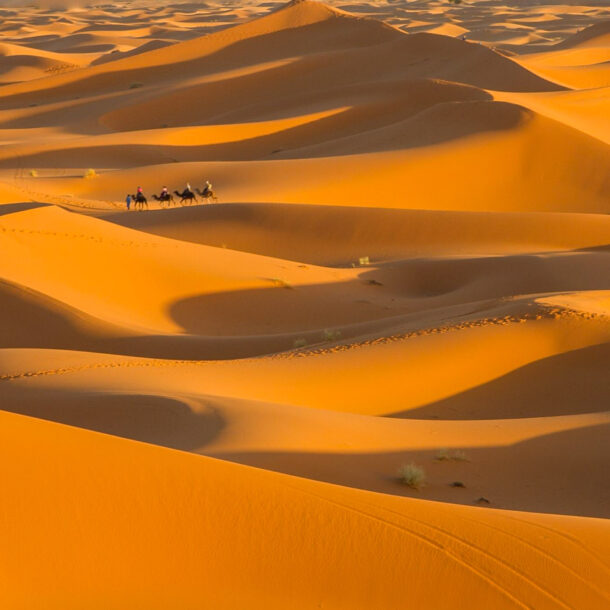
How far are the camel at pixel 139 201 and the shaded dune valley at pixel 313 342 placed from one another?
0.33 m

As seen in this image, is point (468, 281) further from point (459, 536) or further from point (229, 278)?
point (459, 536)

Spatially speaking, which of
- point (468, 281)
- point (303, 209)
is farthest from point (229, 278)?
point (303, 209)

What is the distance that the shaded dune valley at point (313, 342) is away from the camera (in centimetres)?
575

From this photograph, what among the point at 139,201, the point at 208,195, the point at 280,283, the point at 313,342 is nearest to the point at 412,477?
the point at 313,342

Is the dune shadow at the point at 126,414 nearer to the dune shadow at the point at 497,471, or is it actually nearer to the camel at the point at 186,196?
the dune shadow at the point at 497,471

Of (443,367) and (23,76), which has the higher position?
(443,367)

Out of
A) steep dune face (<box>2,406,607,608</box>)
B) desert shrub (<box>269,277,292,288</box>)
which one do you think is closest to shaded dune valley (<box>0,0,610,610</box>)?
steep dune face (<box>2,406,607,608</box>)

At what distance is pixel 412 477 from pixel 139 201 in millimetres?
18173

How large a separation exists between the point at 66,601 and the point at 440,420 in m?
6.84

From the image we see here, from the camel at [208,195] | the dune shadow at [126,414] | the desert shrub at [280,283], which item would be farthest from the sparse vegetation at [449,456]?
the camel at [208,195]

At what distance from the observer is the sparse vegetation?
31.5ft

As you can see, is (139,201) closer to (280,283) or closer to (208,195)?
(208,195)

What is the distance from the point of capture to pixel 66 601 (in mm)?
5254

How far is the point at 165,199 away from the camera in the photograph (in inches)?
1007
